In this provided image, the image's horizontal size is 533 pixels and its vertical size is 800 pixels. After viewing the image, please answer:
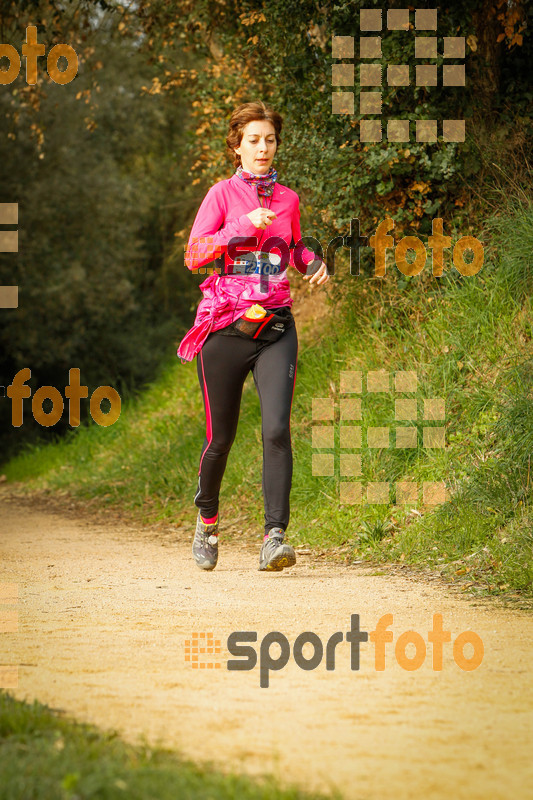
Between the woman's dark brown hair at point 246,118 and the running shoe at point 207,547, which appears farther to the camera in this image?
the running shoe at point 207,547

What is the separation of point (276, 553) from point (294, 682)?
179cm

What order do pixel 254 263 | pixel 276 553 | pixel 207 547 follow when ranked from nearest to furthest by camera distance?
pixel 276 553
pixel 254 263
pixel 207 547

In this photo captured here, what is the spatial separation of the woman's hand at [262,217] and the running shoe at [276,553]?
167 centimetres

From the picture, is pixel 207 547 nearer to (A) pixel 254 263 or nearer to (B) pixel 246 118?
(A) pixel 254 263

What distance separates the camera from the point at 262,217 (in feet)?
17.6

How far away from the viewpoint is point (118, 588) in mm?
5902

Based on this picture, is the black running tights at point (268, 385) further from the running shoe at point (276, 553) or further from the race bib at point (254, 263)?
the race bib at point (254, 263)

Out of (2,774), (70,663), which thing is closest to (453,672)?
(70,663)

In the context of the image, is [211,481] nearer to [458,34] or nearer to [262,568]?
[262,568]

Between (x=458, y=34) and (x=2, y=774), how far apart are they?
764cm

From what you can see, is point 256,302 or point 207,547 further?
point 207,547

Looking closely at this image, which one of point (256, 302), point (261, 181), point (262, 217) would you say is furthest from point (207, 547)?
point (261, 181)

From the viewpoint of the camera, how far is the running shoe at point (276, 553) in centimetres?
555

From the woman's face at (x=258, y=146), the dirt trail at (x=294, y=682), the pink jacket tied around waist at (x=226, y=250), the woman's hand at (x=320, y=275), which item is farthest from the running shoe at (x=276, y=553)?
the woman's face at (x=258, y=146)
